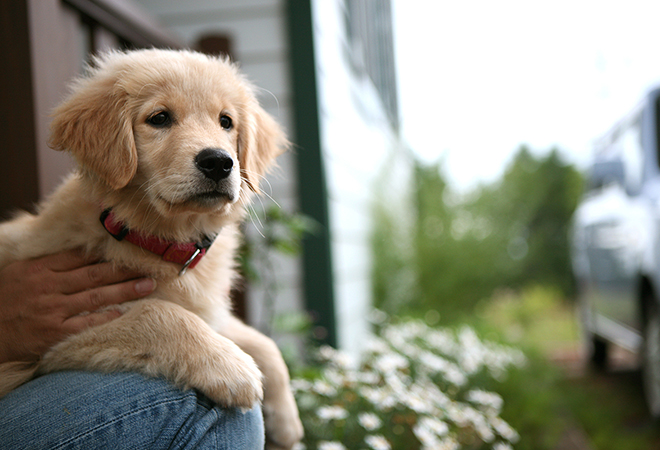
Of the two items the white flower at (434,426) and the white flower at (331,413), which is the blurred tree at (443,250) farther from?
the white flower at (331,413)

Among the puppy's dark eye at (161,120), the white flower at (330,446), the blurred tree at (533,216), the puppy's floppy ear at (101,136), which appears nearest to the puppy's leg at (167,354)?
the puppy's floppy ear at (101,136)

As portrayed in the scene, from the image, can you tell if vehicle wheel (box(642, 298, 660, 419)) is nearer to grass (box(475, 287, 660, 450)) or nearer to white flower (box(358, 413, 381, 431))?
grass (box(475, 287, 660, 450))

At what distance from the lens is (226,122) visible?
163cm

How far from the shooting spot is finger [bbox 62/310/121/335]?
1.34m

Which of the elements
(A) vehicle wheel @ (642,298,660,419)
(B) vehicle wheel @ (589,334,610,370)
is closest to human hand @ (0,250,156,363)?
(A) vehicle wheel @ (642,298,660,419)

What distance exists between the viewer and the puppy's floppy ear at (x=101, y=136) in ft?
4.63

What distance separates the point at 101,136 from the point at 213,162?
335 mm

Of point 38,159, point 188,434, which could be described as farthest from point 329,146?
point 188,434

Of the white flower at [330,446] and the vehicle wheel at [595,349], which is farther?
the vehicle wheel at [595,349]

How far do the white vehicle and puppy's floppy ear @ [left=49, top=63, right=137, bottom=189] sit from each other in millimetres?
3462

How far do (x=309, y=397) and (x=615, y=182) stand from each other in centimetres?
386

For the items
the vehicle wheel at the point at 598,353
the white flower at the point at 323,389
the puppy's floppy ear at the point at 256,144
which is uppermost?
the puppy's floppy ear at the point at 256,144

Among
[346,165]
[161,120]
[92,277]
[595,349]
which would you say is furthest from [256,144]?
[595,349]

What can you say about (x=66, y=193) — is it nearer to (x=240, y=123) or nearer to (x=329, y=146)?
(x=240, y=123)
